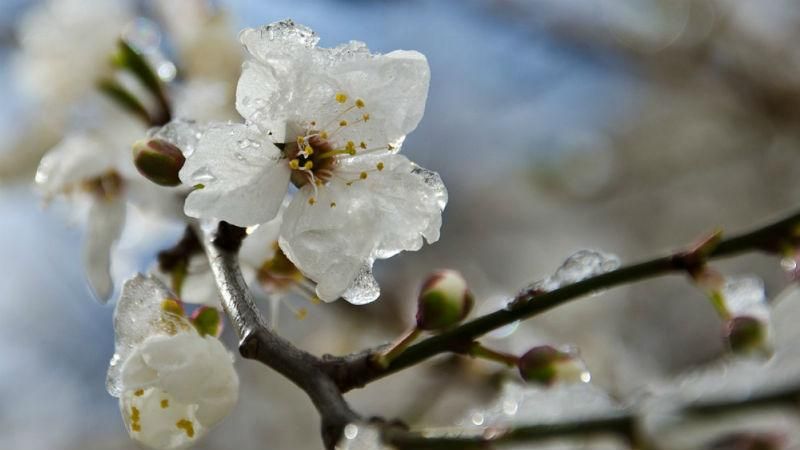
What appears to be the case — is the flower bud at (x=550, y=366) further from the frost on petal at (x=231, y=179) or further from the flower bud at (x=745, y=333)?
the frost on petal at (x=231, y=179)

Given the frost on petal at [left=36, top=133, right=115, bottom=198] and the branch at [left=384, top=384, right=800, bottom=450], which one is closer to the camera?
the branch at [left=384, top=384, right=800, bottom=450]

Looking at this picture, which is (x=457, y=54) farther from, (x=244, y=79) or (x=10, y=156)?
(x=244, y=79)

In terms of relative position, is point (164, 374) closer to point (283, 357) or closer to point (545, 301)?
point (283, 357)

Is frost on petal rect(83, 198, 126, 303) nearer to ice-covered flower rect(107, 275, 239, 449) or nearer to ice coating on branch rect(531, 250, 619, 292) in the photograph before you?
ice-covered flower rect(107, 275, 239, 449)

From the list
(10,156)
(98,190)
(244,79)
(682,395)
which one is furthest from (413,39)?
(682,395)

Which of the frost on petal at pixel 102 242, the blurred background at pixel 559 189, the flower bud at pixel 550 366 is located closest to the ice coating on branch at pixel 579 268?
the flower bud at pixel 550 366

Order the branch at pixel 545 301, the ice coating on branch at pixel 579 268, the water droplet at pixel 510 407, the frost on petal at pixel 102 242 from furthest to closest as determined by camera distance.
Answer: the frost on petal at pixel 102 242, the ice coating on branch at pixel 579 268, the branch at pixel 545 301, the water droplet at pixel 510 407

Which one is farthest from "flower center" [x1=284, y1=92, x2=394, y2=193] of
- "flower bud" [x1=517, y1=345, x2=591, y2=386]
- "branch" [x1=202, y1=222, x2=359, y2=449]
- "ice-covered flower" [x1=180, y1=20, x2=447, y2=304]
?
"flower bud" [x1=517, y1=345, x2=591, y2=386]
